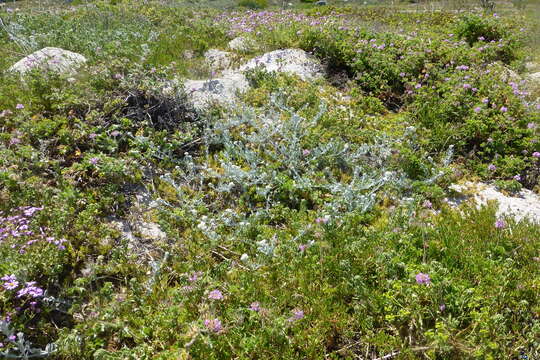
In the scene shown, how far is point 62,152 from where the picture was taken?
456cm

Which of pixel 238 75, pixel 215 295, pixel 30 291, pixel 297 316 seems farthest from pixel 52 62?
pixel 297 316

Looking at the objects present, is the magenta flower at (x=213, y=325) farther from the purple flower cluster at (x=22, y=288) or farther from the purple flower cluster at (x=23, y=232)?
the purple flower cluster at (x=23, y=232)

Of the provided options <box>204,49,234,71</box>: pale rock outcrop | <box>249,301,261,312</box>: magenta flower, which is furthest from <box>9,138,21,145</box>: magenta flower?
<box>204,49,234,71</box>: pale rock outcrop

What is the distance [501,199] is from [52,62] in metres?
7.34

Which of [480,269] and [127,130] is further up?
[127,130]

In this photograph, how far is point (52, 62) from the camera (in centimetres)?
662

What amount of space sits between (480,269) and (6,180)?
4.77 metres

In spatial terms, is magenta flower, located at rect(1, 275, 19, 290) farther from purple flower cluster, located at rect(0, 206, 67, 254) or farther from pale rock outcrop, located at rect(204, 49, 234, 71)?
pale rock outcrop, located at rect(204, 49, 234, 71)

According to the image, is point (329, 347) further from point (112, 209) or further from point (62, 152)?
point (62, 152)

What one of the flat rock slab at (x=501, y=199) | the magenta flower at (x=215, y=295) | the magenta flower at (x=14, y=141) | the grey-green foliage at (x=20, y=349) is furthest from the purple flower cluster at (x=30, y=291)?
the flat rock slab at (x=501, y=199)

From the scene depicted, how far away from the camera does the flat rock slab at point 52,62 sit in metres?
6.19

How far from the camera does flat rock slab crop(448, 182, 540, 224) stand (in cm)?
436

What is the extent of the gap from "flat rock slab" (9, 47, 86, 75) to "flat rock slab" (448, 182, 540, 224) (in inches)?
241

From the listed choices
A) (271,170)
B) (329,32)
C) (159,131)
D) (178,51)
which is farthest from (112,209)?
(329,32)
